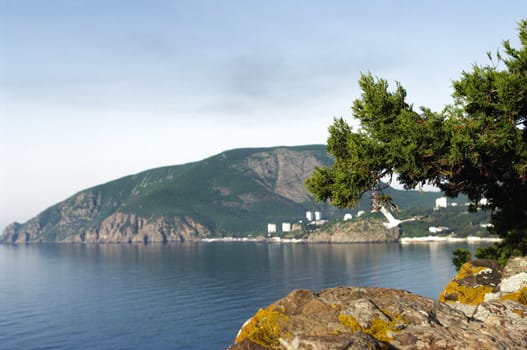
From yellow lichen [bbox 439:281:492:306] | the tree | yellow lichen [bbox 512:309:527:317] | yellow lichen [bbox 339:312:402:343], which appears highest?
the tree

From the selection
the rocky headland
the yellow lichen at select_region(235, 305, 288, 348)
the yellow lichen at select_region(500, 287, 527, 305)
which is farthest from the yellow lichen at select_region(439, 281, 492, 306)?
the yellow lichen at select_region(235, 305, 288, 348)

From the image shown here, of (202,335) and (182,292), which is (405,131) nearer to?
(202,335)

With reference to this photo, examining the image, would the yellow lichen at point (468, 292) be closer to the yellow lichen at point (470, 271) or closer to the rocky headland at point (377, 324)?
the yellow lichen at point (470, 271)

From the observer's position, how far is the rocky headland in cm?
1097

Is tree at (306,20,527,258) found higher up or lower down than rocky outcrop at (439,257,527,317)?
higher up

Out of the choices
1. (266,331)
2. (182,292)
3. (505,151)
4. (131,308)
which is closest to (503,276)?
(505,151)

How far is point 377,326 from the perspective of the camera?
39.1 ft

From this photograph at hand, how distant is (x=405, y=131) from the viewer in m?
32.7

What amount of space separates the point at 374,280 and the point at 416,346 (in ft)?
601

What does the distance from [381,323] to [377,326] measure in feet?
0.47

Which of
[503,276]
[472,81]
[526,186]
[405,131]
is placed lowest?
[503,276]

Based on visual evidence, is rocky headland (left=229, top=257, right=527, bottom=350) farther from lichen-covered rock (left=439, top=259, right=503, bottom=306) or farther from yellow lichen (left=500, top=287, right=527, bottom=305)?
lichen-covered rock (left=439, top=259, right=503, bottom=306)

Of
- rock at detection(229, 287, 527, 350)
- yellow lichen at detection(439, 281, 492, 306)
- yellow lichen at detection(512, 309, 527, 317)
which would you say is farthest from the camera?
yellow lichen at detection(439, 281, 492, 306)

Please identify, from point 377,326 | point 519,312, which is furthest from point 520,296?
point 377,326
